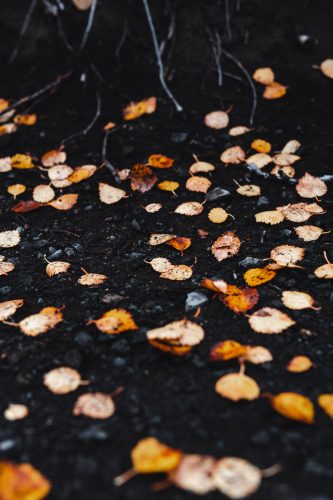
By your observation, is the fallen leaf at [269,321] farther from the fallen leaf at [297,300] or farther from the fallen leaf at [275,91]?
the fallen leaf at [275,91]

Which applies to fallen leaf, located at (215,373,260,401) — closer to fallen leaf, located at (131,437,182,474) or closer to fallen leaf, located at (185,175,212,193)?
fallen leaf, located at (131,437,182,474)

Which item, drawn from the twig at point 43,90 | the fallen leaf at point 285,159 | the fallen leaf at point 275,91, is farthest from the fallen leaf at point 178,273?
the twig at point 43,90

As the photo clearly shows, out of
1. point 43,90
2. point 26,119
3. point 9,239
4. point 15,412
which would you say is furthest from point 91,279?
point 43,90

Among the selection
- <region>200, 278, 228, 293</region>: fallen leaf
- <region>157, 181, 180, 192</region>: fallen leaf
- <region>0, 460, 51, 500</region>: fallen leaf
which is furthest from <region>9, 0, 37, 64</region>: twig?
<region>0, 460, 51, 500</region>: fallen leaf

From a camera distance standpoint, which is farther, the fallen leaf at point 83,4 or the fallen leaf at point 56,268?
the fallen leaf at point 83,4

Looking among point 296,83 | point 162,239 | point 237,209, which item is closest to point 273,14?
point 296,83

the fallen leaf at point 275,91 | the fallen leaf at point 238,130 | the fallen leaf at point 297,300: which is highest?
the fallen leaf at point 275,91

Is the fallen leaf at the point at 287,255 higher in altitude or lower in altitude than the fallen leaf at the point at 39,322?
lower
